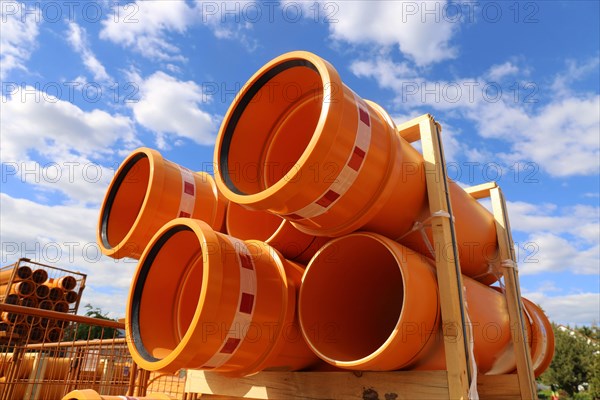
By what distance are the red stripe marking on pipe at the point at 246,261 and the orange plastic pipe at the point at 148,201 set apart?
37.2 inches

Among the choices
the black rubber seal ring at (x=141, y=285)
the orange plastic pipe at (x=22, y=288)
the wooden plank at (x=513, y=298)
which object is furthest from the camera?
the orange plastic pipe at (x=22, y=288)

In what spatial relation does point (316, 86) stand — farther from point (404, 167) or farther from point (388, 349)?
point (388, 349)

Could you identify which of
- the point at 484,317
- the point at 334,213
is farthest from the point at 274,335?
the point at 484,317

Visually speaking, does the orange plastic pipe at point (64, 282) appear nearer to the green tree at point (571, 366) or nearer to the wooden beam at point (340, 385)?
the wooden beam at point (340, 385)

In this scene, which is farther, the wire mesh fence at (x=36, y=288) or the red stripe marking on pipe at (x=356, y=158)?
the wire mesh fence at (x=36, y=288)

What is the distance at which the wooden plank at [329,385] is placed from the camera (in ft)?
6.48

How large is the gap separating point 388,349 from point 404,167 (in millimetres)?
978

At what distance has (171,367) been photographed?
2012 millimetres

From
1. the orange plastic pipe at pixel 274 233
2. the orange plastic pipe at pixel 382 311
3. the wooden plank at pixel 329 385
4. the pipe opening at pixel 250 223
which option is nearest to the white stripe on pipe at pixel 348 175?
the orange plastic pipe at pixel 382 311

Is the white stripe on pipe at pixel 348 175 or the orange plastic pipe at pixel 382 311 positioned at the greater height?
the white stripe on pipe at pixel 348 175

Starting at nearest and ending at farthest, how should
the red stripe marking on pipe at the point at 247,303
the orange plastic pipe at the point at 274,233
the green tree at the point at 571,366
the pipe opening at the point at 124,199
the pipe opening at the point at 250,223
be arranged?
the red stripe marking on pipe at the point at 247,303, the orange plastic pipe at the point at 274,233, the pipe opening at the point at 250,223, the pipe opening at the point at 124,199, the green tree at the point at 571,366

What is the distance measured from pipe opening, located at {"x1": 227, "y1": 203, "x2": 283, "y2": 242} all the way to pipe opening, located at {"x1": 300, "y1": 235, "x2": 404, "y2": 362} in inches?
30.0

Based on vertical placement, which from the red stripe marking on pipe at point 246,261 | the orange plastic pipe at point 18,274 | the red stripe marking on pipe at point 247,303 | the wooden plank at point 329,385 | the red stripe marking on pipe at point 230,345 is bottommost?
the wooden plank at point 329,385

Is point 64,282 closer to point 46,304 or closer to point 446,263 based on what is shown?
point 46,304
